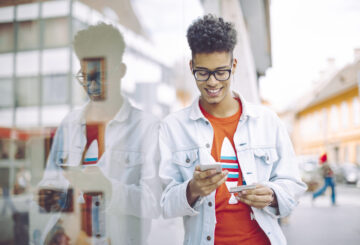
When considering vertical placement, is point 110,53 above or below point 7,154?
above

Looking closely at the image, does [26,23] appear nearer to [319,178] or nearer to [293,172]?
[293,172]

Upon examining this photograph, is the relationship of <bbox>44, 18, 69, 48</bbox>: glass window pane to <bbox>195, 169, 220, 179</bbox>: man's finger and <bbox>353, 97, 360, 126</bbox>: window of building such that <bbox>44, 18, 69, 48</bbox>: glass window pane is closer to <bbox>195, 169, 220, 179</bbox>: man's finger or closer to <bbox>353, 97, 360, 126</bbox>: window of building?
<bbox>195, 169, 220, 179</bbox>: man's finger

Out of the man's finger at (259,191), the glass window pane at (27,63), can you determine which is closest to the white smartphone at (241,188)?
the man's finger at (259,191)

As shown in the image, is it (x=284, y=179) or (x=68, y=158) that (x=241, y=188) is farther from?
(x=68, y=158)

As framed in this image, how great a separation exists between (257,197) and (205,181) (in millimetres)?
288

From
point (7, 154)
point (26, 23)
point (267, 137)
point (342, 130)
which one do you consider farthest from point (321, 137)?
point (7, 154)

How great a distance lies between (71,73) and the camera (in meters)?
3.16

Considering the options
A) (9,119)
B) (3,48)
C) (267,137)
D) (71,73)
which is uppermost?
(3,48)

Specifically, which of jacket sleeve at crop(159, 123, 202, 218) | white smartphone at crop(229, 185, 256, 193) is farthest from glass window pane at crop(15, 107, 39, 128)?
white smartphone at crop(229, 185, 256, 193)

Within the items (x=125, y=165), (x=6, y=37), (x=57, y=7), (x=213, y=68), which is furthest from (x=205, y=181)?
(x=6, y=37)

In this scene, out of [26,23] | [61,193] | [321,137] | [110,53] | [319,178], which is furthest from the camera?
[321,137]

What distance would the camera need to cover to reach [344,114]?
3.55 meters

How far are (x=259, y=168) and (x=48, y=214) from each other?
4.89ft

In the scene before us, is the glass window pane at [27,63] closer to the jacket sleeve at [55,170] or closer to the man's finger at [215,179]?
the jacket sleeve at [55,170]
